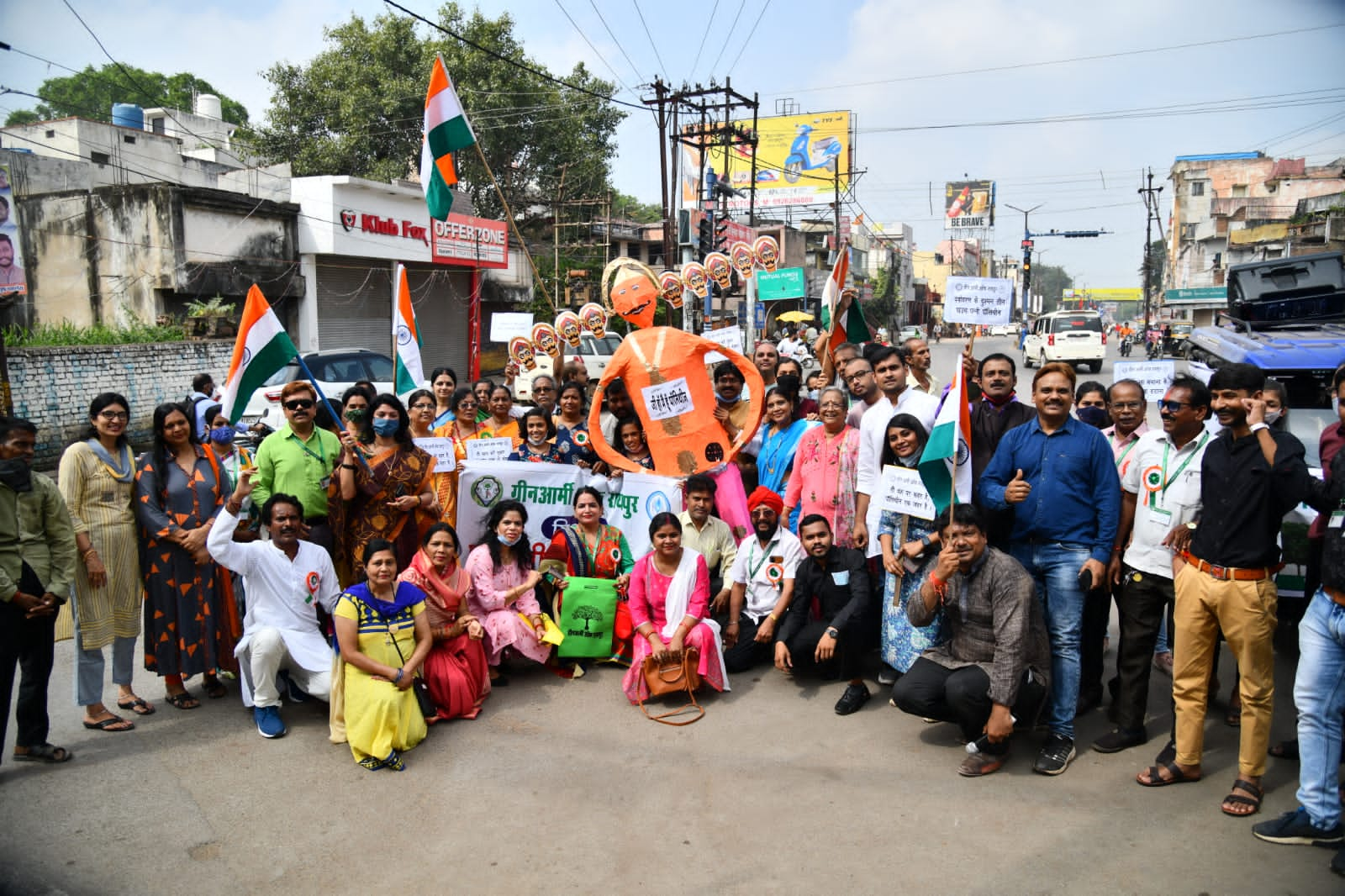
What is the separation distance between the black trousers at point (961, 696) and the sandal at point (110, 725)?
4001mm

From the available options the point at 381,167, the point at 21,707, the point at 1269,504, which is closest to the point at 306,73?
the point at 381,167

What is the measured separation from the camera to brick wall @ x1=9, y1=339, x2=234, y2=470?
41.8ft

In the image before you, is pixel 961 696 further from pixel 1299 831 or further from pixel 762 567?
pixel 762 567

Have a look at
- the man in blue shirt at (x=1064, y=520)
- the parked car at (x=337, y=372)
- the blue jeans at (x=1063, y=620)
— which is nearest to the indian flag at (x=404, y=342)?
the man in blue shirt at (x=1064, y=520)

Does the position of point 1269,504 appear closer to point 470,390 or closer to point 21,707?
Answer: point 470,390

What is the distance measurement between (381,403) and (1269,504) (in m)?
4.65

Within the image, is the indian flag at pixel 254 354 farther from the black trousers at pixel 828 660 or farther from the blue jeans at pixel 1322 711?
the blue jeans at pixel 1322 711

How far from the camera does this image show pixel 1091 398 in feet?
20.6

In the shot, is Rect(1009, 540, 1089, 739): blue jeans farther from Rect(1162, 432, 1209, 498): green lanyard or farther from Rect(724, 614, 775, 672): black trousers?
Rect(724, 614, 775, 672): black trousers

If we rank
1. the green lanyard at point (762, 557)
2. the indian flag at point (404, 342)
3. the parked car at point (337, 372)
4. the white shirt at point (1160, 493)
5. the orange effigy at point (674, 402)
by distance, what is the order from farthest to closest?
the parked car at point (337, 372) < the indian flag at point (404, 342) < the orange effigy at point (674, 402) < the green lanyard at point (762, 557) < the white shirt at point (1160, 493)

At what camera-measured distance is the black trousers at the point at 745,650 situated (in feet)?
17.9

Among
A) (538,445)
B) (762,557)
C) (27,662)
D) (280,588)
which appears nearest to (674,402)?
(538,445)

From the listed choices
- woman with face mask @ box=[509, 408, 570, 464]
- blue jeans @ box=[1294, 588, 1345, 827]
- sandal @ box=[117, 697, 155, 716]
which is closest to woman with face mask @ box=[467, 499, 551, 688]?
woman with face mask @ box=[509, 408, 570, 464]

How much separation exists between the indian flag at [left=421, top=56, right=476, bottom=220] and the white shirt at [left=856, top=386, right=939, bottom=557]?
4.58 meters
